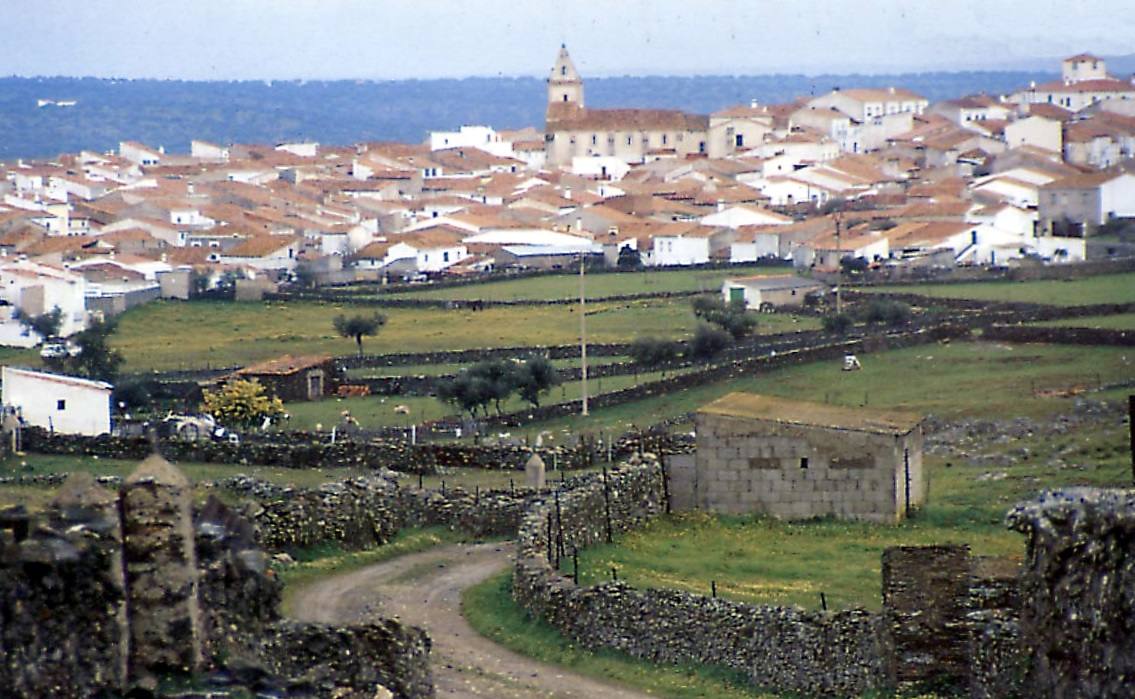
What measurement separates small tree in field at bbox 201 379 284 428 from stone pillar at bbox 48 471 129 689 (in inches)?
982

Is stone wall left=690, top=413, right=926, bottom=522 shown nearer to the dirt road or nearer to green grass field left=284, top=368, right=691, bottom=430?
the dirt road

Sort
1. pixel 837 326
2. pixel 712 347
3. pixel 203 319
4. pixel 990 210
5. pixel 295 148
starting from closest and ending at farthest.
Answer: pixel 712 347
pixel 837 326
pixel 203 319
pixel 990 210
pixel 295 148

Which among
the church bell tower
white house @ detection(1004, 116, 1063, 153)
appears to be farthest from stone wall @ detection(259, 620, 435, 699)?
the church bell tower

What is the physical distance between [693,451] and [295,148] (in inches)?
5874

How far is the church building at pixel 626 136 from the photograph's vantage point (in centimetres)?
14238

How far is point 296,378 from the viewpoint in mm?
39000

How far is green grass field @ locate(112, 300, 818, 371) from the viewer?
154 feet

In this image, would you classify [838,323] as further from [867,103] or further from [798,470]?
[867,103]

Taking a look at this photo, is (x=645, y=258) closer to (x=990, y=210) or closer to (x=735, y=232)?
(x=735, y=232)

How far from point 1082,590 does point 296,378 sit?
31430 millimetres

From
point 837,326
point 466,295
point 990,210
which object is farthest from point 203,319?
point 990,210

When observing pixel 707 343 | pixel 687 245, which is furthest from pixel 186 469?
pixel 687 245

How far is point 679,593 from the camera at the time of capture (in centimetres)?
1449

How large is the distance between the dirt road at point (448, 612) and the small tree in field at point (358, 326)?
30.3 meters
